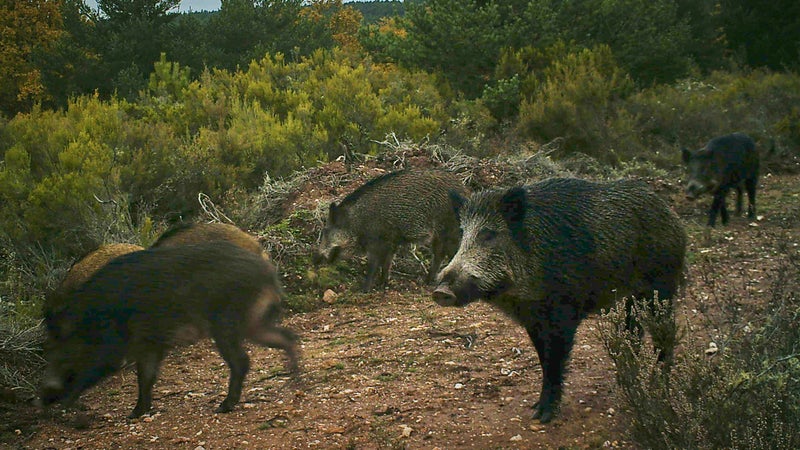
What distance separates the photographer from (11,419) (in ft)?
15.2

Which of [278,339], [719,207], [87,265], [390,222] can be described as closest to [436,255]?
[390,222]

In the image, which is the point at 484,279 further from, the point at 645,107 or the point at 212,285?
the point at 645,107

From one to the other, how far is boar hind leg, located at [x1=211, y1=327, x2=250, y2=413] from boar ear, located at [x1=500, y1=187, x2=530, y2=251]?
5.72 feet

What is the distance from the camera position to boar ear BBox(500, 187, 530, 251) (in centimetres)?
392

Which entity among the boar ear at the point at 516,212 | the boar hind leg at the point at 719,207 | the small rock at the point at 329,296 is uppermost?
the boar ear at the point at 516,212

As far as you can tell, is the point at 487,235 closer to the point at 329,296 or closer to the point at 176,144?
the point at 329,296

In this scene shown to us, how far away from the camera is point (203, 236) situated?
5.56 meters

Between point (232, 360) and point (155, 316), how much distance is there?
0.55 metres

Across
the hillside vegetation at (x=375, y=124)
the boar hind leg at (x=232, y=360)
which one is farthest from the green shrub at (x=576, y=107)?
the boar hind leg at (x=232, y=360)

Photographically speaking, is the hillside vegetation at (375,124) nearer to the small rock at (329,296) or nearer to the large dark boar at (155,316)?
the small rock at (329,296)

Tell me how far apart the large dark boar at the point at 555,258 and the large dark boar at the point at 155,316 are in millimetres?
1284

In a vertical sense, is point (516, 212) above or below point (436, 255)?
above

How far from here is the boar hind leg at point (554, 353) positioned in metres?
3.95

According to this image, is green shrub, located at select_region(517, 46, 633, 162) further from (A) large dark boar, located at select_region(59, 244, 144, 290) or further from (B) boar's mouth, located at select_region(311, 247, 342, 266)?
(A) large dark boar, located at select_region(59, 244, 144, 290)
